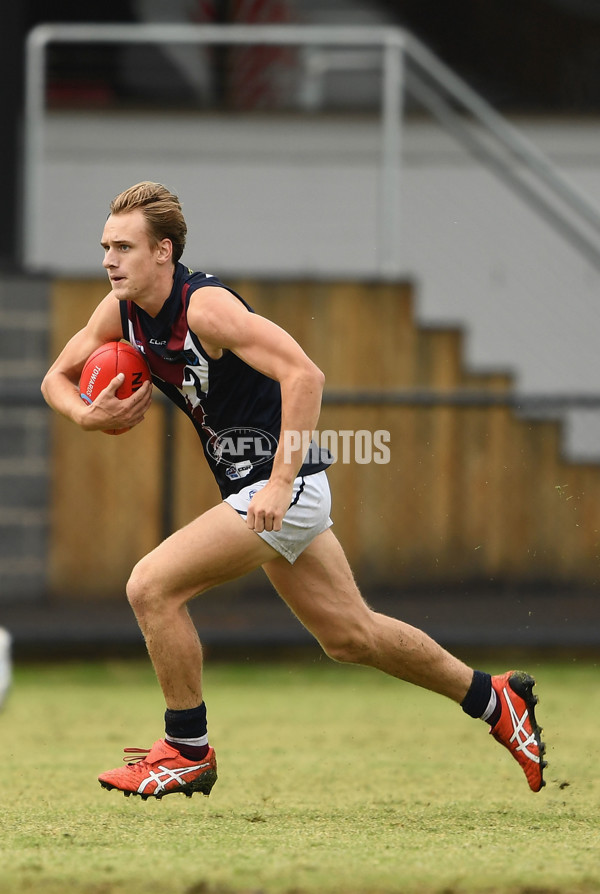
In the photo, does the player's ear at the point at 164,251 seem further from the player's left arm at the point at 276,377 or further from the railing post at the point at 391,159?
the railing post at the point at 391,159

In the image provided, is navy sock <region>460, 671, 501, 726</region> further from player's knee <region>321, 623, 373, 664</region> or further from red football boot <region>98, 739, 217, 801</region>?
red football boot <region>98, 739, 217, 801</region>

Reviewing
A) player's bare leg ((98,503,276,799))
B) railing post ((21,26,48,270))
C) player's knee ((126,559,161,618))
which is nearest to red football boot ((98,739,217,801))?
player's bare leg ((98,503,276,799))

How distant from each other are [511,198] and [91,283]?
284cm

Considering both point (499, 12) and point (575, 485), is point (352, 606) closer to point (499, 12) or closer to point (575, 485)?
point (575, 485)

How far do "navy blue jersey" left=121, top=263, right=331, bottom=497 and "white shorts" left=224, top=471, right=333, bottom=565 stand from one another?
6cm

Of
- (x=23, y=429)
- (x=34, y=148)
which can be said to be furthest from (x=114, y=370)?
(x=34, y=148)

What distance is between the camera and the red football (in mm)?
4879

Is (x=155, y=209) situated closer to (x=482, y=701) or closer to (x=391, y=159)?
(x=482, y=701)

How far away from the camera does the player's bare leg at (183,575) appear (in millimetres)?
4723

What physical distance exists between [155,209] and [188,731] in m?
1.70

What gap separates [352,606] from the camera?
4957mm

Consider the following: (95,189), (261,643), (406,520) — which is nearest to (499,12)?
(95,189)

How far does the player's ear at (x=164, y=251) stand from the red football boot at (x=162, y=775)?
1578mm

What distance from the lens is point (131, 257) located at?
15.6 ft
